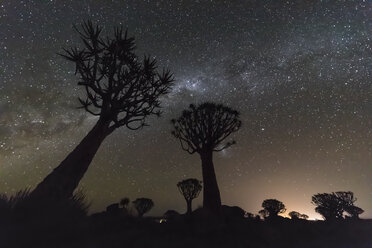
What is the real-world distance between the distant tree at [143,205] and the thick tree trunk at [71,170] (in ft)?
93.5

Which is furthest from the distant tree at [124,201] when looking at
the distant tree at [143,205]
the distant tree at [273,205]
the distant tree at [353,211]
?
the distant tree at [353,211]

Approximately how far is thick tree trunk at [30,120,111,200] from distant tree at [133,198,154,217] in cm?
2850

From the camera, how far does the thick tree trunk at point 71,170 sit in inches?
336

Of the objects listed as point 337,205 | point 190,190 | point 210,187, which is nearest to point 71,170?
point 210,187

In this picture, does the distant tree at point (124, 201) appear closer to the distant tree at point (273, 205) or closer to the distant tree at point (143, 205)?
the distant tree at point (143, 205)

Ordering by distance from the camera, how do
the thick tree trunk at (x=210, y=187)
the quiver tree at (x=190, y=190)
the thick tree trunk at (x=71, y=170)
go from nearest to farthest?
the thick tree trunk at (x=71, y=170) < the thick tree trunk at (x=210, y=187) < the quiver tree at (x=190, y=190)

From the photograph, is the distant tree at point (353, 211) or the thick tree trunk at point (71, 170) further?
the distant tree at point (353, 211)

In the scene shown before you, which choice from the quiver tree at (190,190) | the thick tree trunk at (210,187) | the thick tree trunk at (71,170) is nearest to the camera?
the thick tree trunk at (71,170)

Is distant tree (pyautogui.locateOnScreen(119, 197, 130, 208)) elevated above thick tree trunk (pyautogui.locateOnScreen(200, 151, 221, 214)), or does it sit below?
above

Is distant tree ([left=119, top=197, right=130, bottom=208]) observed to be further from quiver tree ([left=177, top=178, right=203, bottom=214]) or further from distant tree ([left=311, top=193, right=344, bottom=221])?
distant tree ([left=311, top=193, right=344, bottom=221])

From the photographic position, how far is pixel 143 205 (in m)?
37.1

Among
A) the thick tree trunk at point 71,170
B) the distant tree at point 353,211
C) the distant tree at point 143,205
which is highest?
the distant tree at point 143,205

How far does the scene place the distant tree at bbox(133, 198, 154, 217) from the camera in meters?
37.0

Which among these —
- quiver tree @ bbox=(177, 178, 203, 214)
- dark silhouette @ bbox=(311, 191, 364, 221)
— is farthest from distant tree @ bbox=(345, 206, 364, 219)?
quiver tree @ bbox=(177, 178, 203, 214)
